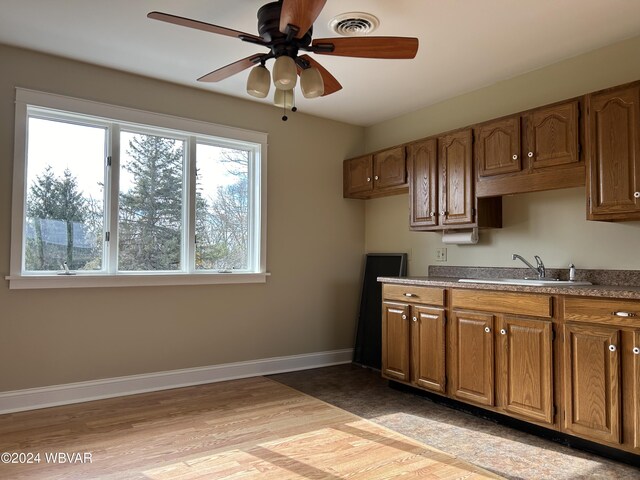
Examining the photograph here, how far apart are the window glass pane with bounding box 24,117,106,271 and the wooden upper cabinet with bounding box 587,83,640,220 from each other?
139 inches

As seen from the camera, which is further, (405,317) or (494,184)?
(405,317)

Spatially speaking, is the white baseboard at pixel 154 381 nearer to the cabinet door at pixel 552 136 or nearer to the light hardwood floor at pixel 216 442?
the light hardwood floor at pixel 216 442

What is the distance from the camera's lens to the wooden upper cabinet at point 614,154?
2705 mm

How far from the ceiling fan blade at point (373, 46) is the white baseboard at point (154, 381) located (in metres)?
2.88

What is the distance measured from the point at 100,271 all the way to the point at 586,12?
12.4 feet

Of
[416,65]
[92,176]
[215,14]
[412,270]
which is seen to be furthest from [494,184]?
[92,176]

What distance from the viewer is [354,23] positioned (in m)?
2.87

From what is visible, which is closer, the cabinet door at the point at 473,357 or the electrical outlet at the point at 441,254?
the cabinet door at the point at 473,357

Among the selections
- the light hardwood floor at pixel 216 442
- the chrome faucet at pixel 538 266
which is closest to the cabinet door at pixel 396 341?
the light hardwood floor at pixel 216 442

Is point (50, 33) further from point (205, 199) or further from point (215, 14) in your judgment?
point (205, 199)

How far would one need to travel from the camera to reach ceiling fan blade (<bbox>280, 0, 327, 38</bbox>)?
6.55ft

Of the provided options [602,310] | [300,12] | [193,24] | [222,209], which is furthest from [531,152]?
[222,209]

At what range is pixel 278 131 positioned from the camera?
4.61m

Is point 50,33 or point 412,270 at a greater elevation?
point 50,33
